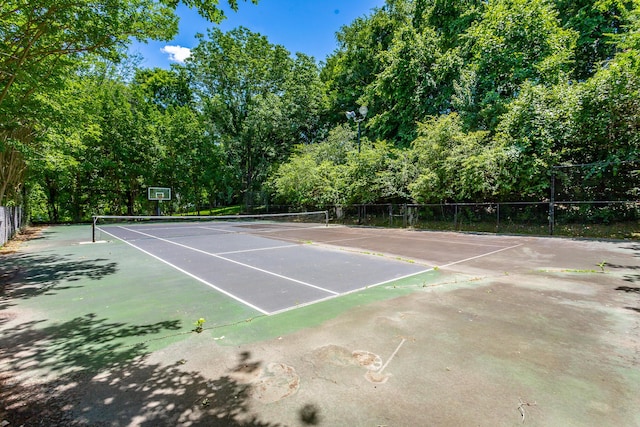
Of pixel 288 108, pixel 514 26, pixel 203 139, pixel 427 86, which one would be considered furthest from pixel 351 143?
pixel 203 139

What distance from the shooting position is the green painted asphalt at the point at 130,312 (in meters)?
3.33

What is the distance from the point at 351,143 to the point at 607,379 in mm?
25542

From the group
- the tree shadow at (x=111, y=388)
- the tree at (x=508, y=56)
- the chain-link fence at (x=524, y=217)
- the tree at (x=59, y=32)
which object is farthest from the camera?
the tree at (x=508, y=56)

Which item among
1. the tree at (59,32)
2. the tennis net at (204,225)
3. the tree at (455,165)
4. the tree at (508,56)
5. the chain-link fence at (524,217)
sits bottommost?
the tennis net at (204,225)

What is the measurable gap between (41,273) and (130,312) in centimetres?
464

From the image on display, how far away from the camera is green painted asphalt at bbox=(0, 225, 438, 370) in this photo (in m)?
3.33

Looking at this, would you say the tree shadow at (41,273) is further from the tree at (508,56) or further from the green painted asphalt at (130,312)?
the tree at (508,56)

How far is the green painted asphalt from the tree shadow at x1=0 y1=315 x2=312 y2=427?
1.1 inches

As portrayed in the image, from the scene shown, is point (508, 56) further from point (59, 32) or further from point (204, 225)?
point (204, 225)

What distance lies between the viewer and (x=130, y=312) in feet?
14.3

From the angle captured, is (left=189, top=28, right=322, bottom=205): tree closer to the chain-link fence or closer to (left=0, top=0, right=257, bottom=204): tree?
the chain-link fence

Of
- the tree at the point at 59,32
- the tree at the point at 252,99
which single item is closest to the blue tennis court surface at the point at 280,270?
the tree at the point at 59,32

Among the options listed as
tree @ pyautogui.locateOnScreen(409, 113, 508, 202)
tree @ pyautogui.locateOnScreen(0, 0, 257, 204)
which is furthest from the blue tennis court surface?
tree @ pyautogui.locateOnScreen(409, 113, 508, 202)

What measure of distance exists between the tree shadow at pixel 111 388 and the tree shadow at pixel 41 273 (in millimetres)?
2633
